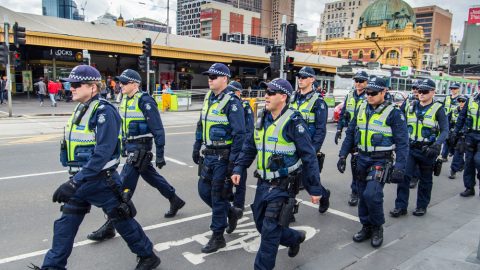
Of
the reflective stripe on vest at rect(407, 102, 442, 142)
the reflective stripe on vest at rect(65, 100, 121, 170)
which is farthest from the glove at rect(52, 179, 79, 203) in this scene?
the reflective stripe on vest at rect(407, 102, 442, 142)

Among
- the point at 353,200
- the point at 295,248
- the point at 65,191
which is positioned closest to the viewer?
the point at 65,191

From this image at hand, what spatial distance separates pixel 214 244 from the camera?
4.48m

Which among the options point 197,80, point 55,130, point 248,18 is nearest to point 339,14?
point 248,18

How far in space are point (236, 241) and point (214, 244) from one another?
0.42 meters

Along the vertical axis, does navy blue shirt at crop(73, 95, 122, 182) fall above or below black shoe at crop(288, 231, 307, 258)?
above

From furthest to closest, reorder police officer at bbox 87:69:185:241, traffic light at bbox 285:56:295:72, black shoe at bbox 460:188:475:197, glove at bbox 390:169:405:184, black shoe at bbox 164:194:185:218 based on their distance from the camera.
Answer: traffic light at bbox 285:56:295:72 → black shoe at bbox 460:188:475:197 → black shoe at bbox 164:194:185:218 → police officer at bbox 87:69:185:241 → glove at bbox 390:169:405:184

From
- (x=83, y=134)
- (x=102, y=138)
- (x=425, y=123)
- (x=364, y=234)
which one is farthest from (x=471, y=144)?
(x=83, y=134)

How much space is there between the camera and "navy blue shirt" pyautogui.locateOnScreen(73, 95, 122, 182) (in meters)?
3.36

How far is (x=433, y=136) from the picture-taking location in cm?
595

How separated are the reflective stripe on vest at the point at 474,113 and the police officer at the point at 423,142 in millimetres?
1744

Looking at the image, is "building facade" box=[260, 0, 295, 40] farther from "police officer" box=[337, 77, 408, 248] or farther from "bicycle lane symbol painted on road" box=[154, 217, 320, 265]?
"bicycle lane symbol painted on road" box=[154, 217, 320, 265]

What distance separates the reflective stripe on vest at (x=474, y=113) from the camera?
7.21 m

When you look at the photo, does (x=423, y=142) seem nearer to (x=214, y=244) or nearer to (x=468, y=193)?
(x=468, y=193)

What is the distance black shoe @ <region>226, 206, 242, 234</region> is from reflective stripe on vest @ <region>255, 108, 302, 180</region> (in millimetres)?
1308
